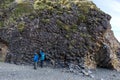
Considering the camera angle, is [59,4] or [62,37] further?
[59,4]

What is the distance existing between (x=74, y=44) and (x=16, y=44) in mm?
7949

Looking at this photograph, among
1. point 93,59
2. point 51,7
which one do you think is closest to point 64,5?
point 51,7

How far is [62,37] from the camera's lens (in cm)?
4478

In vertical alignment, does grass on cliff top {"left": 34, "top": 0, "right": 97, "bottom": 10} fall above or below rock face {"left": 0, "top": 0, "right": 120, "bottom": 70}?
above

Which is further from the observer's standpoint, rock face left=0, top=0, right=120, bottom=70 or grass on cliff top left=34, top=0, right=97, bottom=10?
grass on cliff top left=34, top=0, right=97, bottom=10

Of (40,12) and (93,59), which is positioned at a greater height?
(40,12)

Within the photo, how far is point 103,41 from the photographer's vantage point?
4753cm

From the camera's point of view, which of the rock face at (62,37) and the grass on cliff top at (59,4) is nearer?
the rock face at (62,37)

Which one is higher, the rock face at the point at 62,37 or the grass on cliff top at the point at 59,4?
the grass on cliff top at the point at 59,4

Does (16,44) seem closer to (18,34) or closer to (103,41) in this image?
(18,34)

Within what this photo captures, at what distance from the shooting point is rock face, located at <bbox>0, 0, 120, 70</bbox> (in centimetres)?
4372

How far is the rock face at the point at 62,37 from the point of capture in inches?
1721

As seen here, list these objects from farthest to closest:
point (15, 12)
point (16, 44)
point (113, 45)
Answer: point (113, 45) < point (15, 12) < point (16, 44)

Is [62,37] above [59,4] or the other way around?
the other way around
